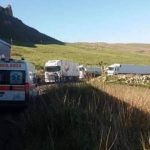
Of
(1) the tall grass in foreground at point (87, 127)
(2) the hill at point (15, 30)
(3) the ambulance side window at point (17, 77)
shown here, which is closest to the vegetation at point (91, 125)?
(1) the tall grass in foreground at point (87, 127)

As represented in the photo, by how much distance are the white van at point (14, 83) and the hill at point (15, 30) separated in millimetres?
122341

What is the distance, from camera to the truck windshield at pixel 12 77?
2105 cm

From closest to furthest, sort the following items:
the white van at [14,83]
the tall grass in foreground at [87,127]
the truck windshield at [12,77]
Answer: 1. the tall grass in foreground at [87,127]
2. the white van at [14,83]
3. the truck windshield at [12,77]

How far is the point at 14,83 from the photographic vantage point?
69.1ft

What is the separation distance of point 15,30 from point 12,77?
460ft

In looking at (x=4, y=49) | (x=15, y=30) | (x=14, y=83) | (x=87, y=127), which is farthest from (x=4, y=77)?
(x=15, y=30)

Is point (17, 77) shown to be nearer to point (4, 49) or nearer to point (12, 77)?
point (12, 77)

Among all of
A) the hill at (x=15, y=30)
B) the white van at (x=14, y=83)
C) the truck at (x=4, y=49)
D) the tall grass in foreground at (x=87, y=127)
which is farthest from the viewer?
the hill at (x=15, y=30)

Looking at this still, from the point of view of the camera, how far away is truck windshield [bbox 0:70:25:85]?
69.1 ft

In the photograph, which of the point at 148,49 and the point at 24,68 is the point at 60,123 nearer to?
the point at 24,68

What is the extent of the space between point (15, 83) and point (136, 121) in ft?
36.1

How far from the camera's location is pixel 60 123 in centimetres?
1180

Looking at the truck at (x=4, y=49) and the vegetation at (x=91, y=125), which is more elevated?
the truck at (x=4, y=49)

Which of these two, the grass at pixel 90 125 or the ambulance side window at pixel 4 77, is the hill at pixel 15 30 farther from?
the grass at pixel 90 125
